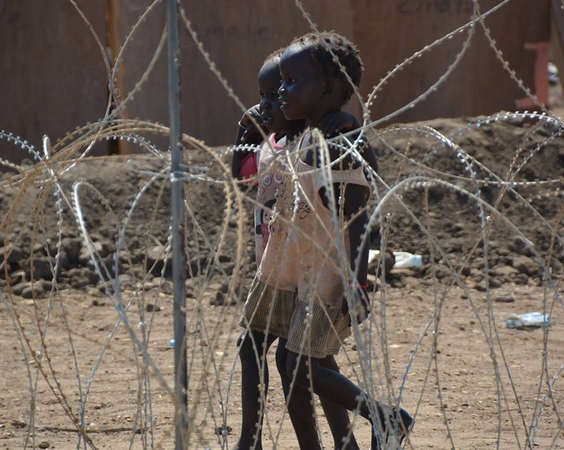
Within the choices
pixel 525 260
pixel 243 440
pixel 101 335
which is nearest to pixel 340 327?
pixel 243 440

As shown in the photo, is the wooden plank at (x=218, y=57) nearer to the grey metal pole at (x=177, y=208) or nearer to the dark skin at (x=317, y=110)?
the dark skin at (x=317, y=110)

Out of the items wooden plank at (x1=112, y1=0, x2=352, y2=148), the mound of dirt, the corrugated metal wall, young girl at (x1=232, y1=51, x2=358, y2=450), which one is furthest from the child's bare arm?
wooden plank at (x1=112, y1=0, x2=352, y2=148)

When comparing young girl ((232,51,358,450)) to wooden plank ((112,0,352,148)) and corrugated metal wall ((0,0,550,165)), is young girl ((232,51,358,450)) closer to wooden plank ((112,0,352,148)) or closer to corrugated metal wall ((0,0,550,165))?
corrugated metal wall ((0,0,550,165))

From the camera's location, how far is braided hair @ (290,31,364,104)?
2.92 meters

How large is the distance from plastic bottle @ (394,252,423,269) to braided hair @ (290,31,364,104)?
411 centimetres

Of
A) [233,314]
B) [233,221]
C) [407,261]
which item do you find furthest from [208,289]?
[233,314]

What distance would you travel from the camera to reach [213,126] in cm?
857

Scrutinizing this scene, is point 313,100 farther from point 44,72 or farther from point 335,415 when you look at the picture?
point 44,72

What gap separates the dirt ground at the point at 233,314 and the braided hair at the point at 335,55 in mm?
370

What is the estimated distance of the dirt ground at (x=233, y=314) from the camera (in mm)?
2570

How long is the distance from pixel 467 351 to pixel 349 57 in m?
2.74

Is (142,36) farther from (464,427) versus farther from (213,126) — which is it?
(464,427)

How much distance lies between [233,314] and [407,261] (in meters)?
3.48

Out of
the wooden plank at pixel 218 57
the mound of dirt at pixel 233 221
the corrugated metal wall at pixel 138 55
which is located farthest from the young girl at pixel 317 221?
the wooden plank at pixel 218 57
